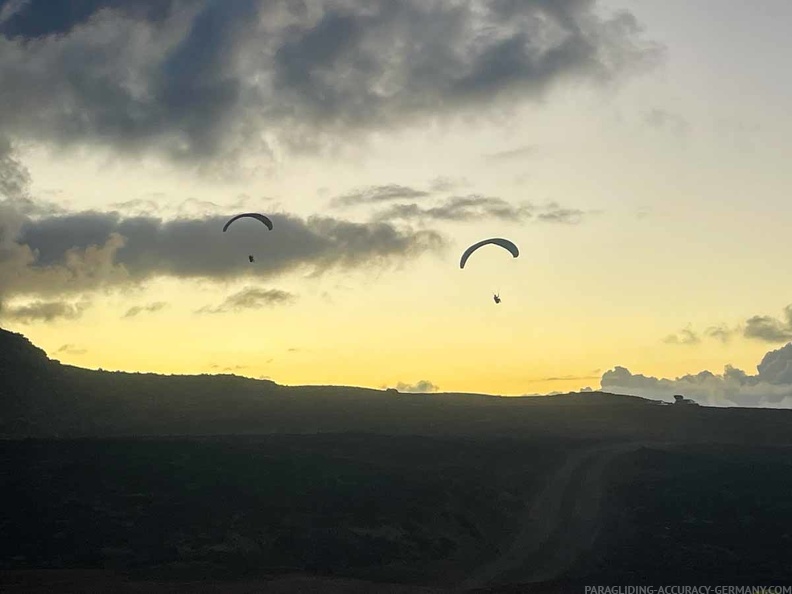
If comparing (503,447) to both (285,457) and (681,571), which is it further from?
(681,571)

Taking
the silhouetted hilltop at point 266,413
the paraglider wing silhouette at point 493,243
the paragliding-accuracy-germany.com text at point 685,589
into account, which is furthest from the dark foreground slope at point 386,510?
the paraglider wing silhouette at point 493,243

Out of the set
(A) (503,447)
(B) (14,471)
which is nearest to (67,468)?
(B) (14,471)

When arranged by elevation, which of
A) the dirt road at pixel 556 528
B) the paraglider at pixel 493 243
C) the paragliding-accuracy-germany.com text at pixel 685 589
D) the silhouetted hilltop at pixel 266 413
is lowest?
the paragliding-accuracy-germany.com text at pixel 685 589

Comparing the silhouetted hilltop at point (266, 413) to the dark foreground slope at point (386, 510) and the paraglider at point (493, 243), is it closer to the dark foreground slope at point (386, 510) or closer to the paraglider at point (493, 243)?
the dark foreground slope at point (386, 510)

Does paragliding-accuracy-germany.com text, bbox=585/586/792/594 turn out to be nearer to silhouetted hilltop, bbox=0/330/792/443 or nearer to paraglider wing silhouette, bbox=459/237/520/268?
paraglider wing silhouette, bbox=459/237/520/268

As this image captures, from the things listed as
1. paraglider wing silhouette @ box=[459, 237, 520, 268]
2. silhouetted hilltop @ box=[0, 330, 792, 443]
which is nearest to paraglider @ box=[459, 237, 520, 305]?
paraglider wing silhouette @ box=[459, 237, 520, 268]

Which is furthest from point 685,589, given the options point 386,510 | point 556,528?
point 386,510
